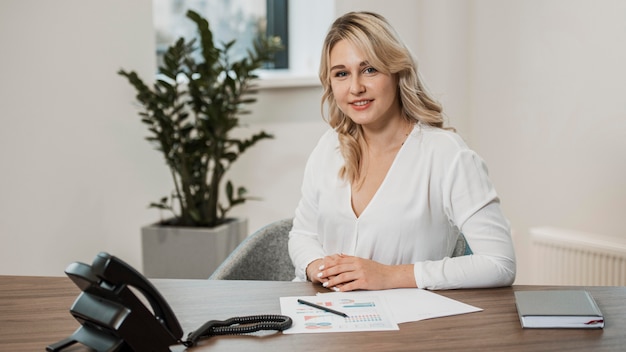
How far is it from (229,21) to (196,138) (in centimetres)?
117

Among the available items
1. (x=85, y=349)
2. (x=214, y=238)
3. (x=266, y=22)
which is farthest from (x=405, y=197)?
(x=266, y=22)

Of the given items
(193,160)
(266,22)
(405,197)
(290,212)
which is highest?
(266,22)

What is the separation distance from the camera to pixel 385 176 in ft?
7.33

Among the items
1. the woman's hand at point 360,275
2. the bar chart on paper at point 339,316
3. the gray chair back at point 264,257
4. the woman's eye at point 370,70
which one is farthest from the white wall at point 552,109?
the bar chart on paper at point 339,316

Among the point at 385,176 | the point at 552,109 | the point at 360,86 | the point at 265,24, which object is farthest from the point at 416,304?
the point at 265,24

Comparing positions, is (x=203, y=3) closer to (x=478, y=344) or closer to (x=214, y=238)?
(x=214, y=238)

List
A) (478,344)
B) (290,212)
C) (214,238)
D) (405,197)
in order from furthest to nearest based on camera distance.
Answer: (290,212), (214,238), (405,197), (478,344)

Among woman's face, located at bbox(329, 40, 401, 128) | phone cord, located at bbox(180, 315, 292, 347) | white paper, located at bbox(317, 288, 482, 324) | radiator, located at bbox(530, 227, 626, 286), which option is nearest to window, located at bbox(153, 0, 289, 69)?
radiator, located at bbox(530, 227, 626, 286)

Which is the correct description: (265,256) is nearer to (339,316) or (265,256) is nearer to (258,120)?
(339,316)

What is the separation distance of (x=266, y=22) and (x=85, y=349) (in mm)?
3592

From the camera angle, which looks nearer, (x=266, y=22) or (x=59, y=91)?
(x=59, y=91)

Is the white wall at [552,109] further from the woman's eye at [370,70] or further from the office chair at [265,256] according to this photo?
the woman's eye at [370,70]

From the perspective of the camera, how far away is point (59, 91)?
160 inches

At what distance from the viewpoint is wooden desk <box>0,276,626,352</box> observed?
4.75 feet
